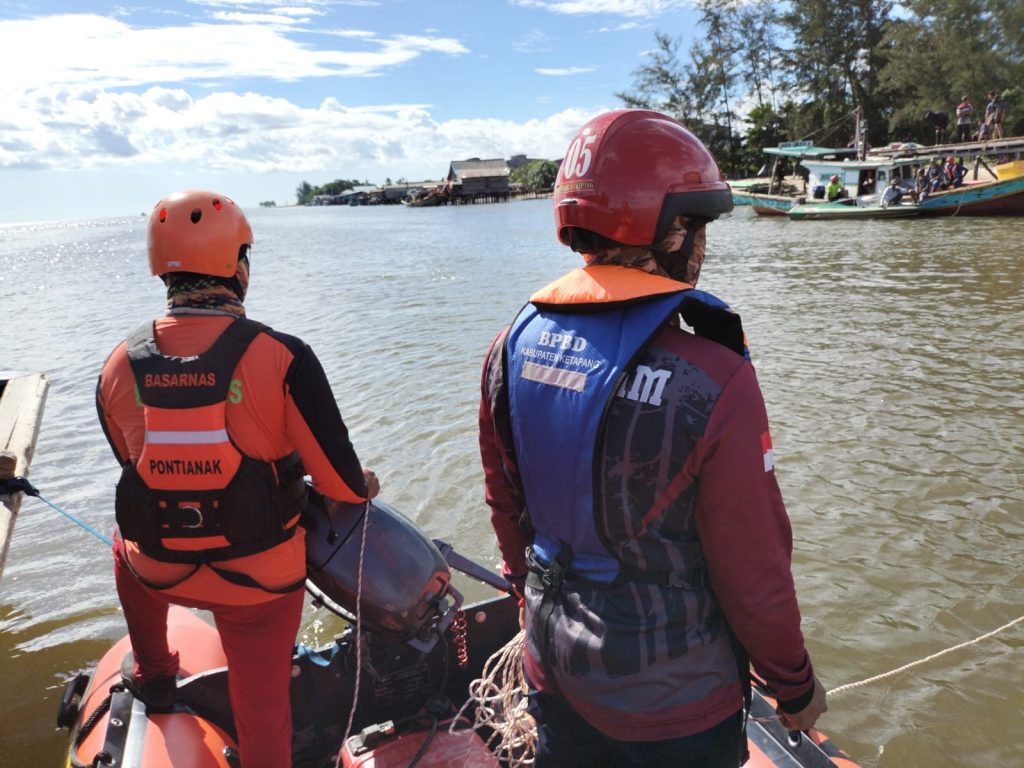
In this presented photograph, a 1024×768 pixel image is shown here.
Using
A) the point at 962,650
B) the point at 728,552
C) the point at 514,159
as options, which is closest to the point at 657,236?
the point at 728,552

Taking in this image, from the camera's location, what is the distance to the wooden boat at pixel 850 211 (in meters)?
26.1

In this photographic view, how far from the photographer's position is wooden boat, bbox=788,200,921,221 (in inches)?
1027

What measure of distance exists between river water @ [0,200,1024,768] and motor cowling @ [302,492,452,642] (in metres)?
2.49

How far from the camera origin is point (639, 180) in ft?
5.17

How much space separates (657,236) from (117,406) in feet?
5.67

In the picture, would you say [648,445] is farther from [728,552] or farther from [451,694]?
[451,694]

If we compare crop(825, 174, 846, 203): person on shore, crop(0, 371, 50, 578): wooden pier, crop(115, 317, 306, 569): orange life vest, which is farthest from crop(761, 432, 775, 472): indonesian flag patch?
crop(825, 174, 846, 203): person on shore

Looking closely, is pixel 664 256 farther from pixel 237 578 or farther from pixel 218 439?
pixel 237 578

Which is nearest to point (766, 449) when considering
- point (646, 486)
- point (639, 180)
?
point (646, 486)

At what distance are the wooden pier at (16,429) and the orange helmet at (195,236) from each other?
6.97 feet

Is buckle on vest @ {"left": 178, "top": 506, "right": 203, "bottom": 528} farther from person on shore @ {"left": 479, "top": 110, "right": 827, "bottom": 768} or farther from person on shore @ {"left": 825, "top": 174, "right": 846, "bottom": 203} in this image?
person on shore @ {"left": 825, "top": 174, "right": 846, "bottom": 203}

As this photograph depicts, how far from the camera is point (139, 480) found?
2279 millimetres

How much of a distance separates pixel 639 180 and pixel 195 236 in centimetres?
145

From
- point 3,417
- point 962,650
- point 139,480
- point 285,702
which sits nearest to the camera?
point 139,480
